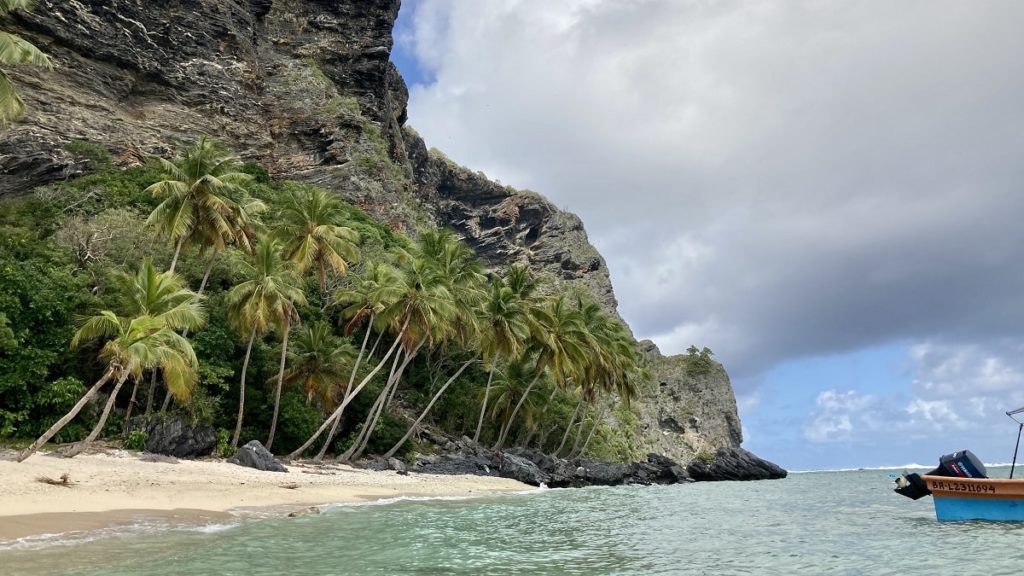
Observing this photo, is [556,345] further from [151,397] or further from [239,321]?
[151,397]

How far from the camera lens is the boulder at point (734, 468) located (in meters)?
57.9

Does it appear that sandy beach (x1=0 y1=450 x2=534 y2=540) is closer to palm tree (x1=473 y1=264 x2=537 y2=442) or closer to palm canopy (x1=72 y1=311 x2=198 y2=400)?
palm canopy (x1=72 y1=311 x2=198 y2=400)

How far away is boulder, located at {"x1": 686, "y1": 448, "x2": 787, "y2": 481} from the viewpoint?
5790 centimetres

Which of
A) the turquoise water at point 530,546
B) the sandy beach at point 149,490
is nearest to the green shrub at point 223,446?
the sandy beach at point 149,490

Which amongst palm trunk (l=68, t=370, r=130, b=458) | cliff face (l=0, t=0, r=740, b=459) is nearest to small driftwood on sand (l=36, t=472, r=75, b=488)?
palm trunk (l=68, t=370, r=130, b=458)

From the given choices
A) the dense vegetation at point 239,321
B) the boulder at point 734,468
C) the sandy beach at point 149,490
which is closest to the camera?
the sandy beach at point 149,490

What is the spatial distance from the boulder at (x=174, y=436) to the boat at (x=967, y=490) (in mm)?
22752

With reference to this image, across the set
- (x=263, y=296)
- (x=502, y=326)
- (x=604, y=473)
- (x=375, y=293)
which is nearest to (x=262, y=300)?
(x=263, y=296)

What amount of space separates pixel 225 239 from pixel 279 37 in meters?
40.3

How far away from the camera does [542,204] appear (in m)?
100

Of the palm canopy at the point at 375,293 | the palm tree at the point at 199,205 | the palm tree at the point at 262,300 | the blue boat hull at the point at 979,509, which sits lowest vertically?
the blue boat hull at the point at 979,509

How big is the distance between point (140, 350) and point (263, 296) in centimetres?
785

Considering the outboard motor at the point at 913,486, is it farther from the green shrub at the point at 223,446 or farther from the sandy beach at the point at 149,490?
the green shrub at the point at 223,446

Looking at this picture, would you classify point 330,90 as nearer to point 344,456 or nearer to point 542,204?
point 344,456
